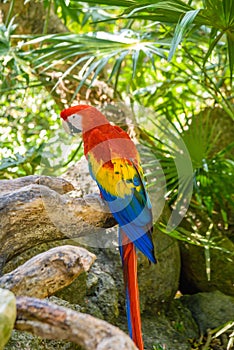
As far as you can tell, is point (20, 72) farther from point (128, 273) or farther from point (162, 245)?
point (128, 273)

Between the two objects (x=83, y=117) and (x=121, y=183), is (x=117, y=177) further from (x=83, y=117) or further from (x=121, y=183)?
(x=83, y=117)

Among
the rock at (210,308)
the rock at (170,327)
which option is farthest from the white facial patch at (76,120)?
the rock at (210,308)

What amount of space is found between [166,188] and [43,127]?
1130mm

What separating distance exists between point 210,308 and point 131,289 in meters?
0.90

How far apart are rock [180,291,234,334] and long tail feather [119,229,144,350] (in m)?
0.82

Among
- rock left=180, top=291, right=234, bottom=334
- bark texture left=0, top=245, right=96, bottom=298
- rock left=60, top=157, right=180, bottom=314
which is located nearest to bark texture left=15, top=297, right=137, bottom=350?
bark texture left=0, top=245, right=96, bottom=298

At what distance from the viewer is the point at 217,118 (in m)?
2.40

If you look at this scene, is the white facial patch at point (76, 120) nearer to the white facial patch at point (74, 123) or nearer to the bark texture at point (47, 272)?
the white facial patch at point (74, 123)

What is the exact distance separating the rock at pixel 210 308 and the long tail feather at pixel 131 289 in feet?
2.70

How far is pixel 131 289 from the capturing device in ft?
3.81

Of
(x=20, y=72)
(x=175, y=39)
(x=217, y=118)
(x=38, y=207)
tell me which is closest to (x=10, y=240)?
(x=38, y=207)

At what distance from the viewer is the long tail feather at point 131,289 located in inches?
42.8

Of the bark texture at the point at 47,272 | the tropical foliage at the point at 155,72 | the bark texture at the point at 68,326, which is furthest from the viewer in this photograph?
the tropical foliage at the point at 155,72

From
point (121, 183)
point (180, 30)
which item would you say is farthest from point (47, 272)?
point (180, 30)
